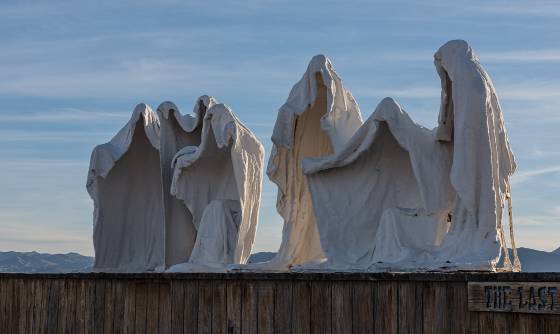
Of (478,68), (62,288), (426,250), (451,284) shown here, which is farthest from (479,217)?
(62,288)

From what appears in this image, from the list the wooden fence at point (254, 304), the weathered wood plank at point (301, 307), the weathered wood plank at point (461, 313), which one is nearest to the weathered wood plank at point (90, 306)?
the wooden fence at point (254, 304)

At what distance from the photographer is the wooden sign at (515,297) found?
8.14m

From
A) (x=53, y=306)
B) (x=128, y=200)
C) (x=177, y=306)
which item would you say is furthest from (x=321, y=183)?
(x=128, y=200)

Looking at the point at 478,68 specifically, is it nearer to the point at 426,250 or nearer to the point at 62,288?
the point at 426,250

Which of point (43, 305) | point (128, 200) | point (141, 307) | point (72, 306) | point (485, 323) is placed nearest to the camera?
point (485, 323)

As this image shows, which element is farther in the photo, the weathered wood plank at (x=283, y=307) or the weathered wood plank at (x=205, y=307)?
the weathered wood plank at (x=205, y=307)

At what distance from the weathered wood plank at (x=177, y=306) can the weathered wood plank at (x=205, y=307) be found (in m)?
0.26

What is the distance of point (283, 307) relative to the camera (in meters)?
10.4

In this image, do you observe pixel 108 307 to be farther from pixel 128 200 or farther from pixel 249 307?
pixel 128 200

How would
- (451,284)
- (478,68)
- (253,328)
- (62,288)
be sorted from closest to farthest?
(451,284)
(253,328)
(478,68)
(62,288)

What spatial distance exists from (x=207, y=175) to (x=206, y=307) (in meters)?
4.85

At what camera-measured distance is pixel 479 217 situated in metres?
11.4

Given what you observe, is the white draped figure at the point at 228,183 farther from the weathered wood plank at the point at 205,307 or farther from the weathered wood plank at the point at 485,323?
the weathered wood plank at the point at 485,323

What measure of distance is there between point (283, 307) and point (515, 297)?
273 cm
